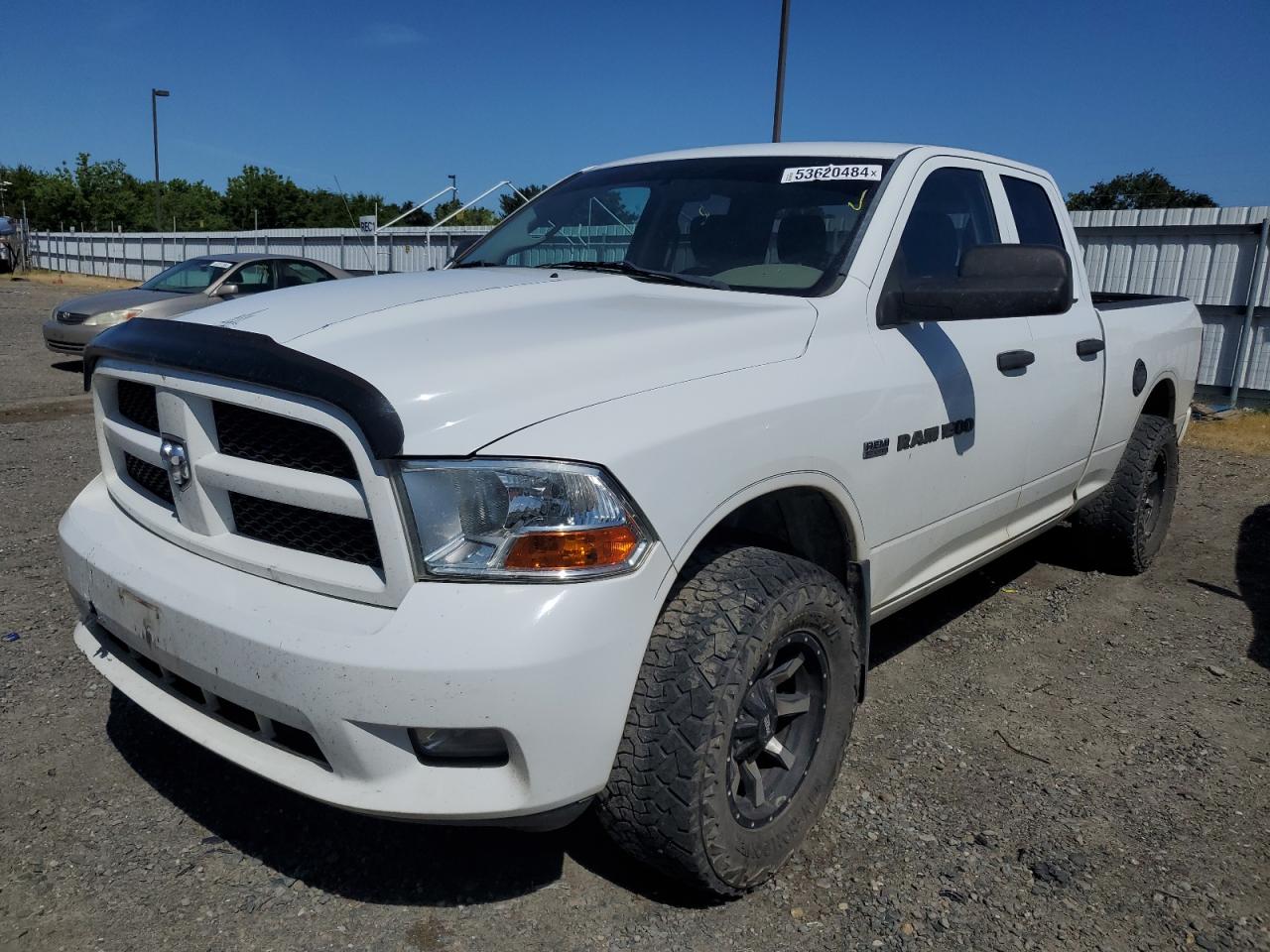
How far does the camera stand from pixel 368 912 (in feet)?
7.57

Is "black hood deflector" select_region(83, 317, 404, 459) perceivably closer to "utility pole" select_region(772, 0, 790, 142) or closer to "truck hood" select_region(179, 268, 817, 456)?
"truck hood" select_region(179, 268, 817, 456)

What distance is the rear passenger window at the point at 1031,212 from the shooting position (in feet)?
12.6

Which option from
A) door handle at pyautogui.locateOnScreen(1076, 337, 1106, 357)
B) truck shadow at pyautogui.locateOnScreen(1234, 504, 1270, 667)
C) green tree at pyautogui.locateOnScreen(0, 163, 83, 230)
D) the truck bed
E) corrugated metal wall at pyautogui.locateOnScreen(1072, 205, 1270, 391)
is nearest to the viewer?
door handle at pyautogui.locateOnScreen(1076, 337, 1106, 357)

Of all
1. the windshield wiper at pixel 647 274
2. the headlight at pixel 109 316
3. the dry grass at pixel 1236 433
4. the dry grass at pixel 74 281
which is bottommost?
the dry grass at pixel 74 281

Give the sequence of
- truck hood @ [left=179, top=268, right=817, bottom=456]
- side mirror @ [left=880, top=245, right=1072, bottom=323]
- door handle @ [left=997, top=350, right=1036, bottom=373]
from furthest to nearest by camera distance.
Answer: door handle @ [left=997, top=350, right=1036, bottom=373]
side mirror @ [left=880, top=245, right=1072, bottom=323]
truck hood @ [left=179, top=268, right=817, bottom=456]

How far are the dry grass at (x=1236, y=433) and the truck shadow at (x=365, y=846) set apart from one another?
8168 mm

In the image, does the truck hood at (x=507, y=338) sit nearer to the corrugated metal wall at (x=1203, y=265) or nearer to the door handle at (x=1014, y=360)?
the door handle at (x=1014, y=360)

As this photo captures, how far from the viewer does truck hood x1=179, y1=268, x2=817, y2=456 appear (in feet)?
6.42

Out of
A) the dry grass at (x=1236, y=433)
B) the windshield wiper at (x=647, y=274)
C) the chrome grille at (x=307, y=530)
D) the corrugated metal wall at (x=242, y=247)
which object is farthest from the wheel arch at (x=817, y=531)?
the corrugated metal wall at (x=242, y=247)

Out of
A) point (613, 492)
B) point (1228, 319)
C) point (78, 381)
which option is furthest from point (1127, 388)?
point (78, 381)

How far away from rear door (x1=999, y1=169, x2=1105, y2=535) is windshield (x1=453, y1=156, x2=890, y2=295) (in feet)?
3.12

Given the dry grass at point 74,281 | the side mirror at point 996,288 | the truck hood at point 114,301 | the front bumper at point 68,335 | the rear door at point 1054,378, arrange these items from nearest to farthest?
1. the side mirror at point 996,288
2. the rear door at point 1054,378
3. the front bumper at point 68,335
4. the truck hood at point 114,301
5. the dry grass at point 74,281

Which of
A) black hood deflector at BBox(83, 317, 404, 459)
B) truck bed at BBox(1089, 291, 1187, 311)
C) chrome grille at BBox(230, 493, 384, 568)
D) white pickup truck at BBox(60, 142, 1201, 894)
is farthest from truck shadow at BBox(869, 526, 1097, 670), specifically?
black hood deflector at BBox(83, 317, 404, 459)

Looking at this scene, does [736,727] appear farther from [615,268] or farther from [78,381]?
[78,381]
